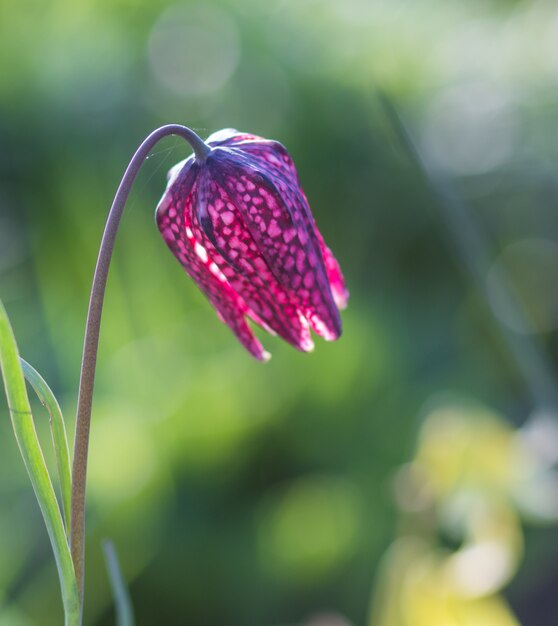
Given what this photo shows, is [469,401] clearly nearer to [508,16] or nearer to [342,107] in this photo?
[342,107]

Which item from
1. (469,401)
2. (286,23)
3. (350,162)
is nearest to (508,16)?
(286,23)

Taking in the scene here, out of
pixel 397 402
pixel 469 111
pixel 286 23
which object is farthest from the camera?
pixel 469 111

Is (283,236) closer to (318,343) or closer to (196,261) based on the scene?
(196,261)

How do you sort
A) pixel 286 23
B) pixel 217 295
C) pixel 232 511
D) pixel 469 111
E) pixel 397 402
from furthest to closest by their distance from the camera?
pixel 469 111, pixel 286 23, pixel 397 402, pixel 232 511, pixel 217 295

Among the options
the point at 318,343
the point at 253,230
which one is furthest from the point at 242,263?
the point at 318,343

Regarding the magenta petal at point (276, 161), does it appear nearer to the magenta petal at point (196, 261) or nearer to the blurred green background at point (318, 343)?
the magenta petal at point (196, 261)

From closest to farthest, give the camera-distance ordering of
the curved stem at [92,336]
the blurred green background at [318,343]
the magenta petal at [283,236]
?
1. the curved stem at [92,336]
2. the magenta petal at [283,236]
3. the blurred green background at [318,343]

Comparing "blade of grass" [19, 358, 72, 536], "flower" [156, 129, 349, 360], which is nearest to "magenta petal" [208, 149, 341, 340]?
"flower" [156, 129, 349, 360]

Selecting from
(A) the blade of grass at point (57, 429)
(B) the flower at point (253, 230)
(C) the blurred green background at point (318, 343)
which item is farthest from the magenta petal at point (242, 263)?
(C) the blurred green background at point (318, 343)
